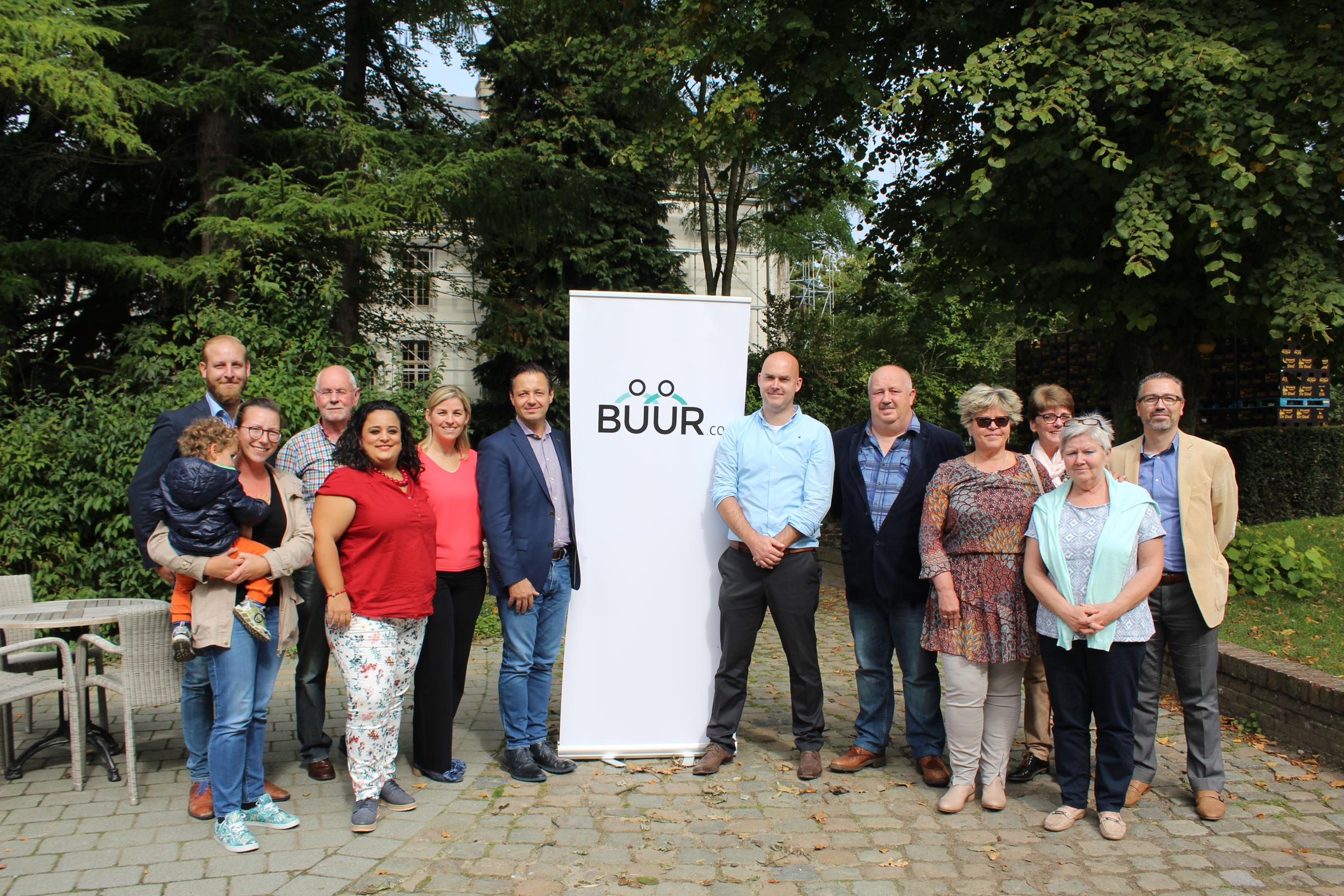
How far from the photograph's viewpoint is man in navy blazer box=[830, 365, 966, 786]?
462cm

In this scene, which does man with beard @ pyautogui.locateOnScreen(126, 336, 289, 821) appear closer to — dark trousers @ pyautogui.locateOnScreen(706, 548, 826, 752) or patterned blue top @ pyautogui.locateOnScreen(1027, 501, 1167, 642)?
dark trousers @ pyautogui.locateOnScreen(706, 548, 826, 752)

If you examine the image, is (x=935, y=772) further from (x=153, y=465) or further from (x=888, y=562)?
(x=153, y=465)

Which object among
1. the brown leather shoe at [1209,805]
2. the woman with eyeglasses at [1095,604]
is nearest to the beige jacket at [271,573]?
the woman with eyeglasses at [1095,604]

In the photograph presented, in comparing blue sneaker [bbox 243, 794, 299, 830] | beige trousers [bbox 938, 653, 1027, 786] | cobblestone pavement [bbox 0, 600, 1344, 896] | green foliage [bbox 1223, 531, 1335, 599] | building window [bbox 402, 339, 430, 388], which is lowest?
cobblestone pavement [bbox 0, 600, 1344, 896]

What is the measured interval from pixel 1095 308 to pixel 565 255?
13106 millimetres

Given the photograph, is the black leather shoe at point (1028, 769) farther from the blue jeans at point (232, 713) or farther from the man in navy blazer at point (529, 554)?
the blue jeans at point (232, 713)

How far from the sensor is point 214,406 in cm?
448

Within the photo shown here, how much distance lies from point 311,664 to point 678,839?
6.58 ft

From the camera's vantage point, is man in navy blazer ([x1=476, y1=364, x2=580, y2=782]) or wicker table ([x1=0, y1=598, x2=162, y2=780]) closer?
wicker table ([x1=0, y1=598, x2=162, y2=780])

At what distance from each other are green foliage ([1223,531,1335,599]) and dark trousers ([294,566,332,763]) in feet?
19.9

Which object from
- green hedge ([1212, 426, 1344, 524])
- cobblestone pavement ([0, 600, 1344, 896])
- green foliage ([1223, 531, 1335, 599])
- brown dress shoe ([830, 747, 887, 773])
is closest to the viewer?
cobblestone pavement ([0, 600, 1344, 896])

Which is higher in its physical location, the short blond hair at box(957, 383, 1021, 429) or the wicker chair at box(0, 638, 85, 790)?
the short blond hair at box(957, 383, 1021, 429)

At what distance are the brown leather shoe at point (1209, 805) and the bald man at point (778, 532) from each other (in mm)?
1701

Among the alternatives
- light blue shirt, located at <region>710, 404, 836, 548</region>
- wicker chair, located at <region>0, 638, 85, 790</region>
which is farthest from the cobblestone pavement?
light blue shirt, located at <region>710, 404, 836, 548</region>
